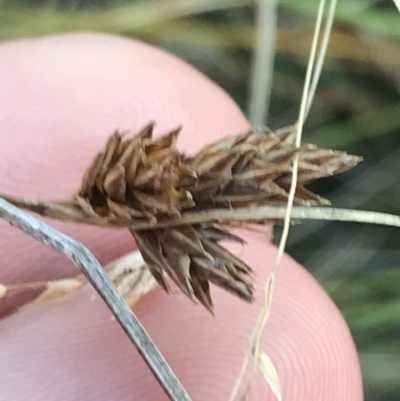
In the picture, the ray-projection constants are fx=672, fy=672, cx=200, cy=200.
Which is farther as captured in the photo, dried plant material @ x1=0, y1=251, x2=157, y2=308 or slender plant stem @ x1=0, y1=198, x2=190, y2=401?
dried plant material @ x1=0, y1=251, x2=157, y2=308

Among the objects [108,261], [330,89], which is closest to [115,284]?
[108,261]

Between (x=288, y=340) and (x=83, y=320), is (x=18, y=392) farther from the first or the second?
(x=288, y=340)

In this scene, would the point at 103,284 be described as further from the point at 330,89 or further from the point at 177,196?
the point at 330,89

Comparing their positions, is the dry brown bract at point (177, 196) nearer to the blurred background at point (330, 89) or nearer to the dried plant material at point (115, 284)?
the dried plant material at point (115, 284)

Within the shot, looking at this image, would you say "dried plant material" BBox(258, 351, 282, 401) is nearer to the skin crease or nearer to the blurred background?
the skin crease

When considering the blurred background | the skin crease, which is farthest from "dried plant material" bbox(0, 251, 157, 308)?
the blurred background

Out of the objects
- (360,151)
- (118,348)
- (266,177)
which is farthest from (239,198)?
(360,151)
